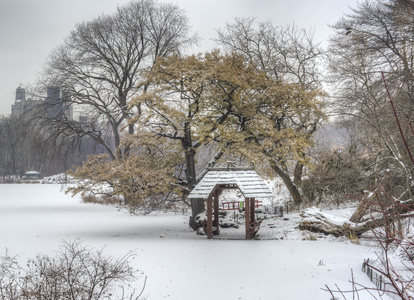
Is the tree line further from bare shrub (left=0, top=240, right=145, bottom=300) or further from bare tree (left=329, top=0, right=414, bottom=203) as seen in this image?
bare shrub (left=0, top=240, right=145, bottom=300)

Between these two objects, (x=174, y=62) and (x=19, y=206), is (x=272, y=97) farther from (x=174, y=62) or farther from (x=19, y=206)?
(x=19, y=206)

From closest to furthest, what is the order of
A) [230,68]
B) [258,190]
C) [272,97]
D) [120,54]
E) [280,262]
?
[280,262] < [258,190] < [230,68] < [272,97] < [120,54]

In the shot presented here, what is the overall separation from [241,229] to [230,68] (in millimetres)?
5475

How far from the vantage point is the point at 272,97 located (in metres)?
13.6

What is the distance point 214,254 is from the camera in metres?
9.87

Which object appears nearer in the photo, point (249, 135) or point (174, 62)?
point (174, 62)

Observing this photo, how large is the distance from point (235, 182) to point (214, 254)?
2561 millimetres

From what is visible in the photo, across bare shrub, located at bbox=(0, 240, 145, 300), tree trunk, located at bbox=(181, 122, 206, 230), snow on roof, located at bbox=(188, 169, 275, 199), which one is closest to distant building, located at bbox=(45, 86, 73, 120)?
tree trunk, located at bbox=(181, 122, 206, 230)

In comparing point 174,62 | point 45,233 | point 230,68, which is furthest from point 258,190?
point 45,233

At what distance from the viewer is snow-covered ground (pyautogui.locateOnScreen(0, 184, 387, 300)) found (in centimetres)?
723

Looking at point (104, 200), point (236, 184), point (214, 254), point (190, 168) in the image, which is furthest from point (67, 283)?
point (104, 200)

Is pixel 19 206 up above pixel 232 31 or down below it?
below

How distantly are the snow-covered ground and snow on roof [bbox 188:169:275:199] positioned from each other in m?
1.31

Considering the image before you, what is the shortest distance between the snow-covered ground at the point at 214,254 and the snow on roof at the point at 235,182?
1.31 metres
